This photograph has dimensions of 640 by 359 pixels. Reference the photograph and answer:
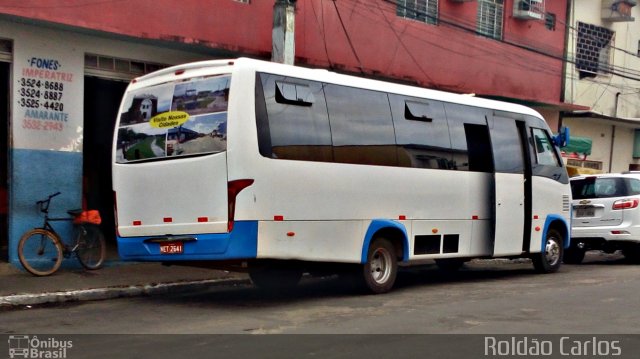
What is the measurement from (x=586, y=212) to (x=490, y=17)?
7321 millimetres

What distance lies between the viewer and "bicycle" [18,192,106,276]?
1192 cm

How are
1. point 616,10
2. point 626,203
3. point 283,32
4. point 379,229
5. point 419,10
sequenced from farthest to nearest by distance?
point 616,10 < point 419,10 < point 626,203 < point 283,32 < point 379,229

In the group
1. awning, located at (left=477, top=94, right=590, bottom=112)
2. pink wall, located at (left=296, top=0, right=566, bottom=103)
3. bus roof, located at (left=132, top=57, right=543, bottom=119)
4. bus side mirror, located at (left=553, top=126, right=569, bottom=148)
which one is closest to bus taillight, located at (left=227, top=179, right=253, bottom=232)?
bus roof, located at (left=132, top=57, right=543, bottom=119)

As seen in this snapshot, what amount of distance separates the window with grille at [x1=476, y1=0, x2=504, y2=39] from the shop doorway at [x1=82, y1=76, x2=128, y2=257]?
9.76m

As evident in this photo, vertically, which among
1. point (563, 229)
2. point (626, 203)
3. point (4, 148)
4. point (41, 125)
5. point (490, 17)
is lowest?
point (563, 229)

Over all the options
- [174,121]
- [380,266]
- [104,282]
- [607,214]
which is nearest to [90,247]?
[104,282]

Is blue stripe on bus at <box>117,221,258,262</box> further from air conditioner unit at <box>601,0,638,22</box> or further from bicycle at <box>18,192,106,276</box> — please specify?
air conditioner unit at <box>601,0,638,22</box>

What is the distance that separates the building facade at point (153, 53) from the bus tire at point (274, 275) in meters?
3.67


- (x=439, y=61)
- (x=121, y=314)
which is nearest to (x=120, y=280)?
(x=121, y=314)

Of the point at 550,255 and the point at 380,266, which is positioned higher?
the point at 380,266

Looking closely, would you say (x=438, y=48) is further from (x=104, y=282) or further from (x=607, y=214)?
(x=104, y=282)

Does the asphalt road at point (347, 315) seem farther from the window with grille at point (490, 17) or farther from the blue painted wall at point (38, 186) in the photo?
the window with grille at point (490, 17)

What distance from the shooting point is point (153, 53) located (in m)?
13.9

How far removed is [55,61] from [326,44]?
19.4 ft
